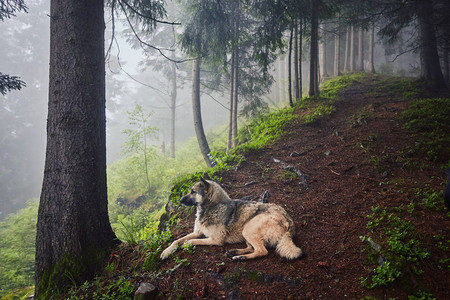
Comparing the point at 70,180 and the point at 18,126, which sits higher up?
the point at 18,126

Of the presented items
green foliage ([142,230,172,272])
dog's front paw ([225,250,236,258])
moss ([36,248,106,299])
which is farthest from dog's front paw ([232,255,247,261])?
moss ([36,248,106,299])

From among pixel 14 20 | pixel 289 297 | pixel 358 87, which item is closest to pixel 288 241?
pixel 289 297

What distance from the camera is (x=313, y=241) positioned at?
3311mm

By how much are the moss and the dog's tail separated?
3.05 m

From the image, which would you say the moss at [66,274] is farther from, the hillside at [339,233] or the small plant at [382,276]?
the small plant at [382,276]

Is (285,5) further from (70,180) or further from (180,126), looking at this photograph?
(180,126)

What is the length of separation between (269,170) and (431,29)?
44.3 feet

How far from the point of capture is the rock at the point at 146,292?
2619 millimetres

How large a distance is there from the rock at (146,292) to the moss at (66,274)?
1360 millimetres

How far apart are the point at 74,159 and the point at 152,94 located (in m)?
40.0

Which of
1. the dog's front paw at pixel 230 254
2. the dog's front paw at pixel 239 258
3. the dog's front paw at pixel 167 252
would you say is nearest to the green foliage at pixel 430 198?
the dog's front paw at pixel 239 258

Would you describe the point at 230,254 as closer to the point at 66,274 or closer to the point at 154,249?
the point at 154,249

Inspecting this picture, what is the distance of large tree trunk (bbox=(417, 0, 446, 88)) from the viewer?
37.7ft

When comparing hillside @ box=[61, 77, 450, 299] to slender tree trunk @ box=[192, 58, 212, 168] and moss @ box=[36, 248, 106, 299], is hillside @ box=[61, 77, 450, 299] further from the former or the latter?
slender tree trunk @ box=[192, 58, 212, 168]
